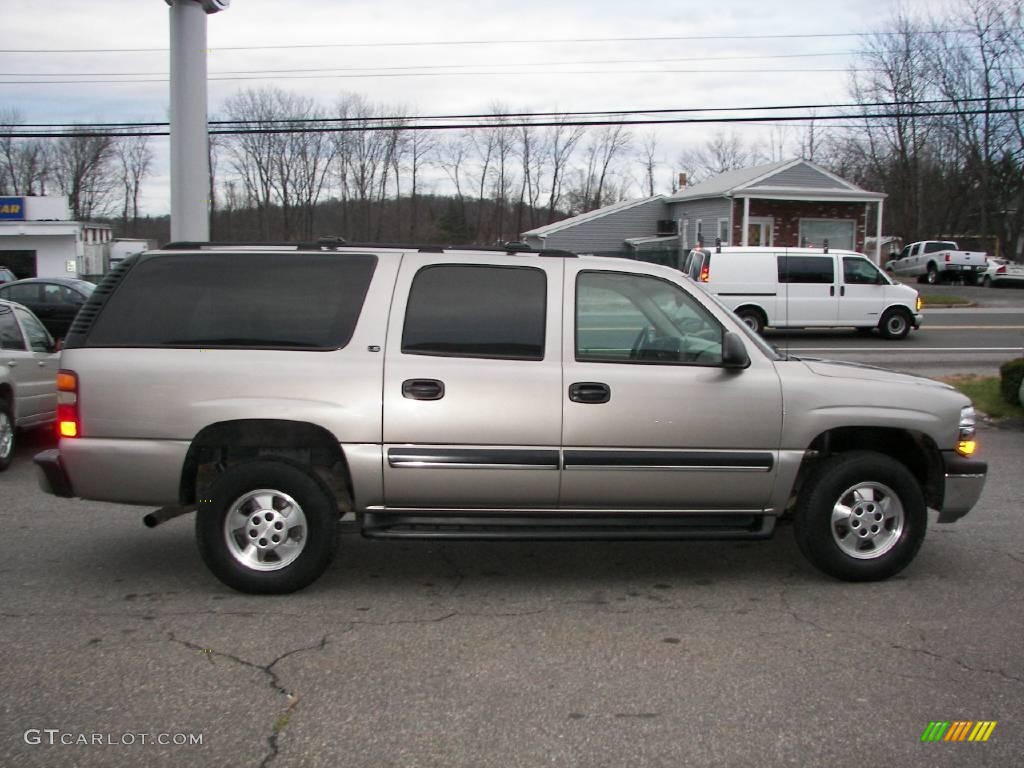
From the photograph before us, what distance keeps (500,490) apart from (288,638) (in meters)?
1.32

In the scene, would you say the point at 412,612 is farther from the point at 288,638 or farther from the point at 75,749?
the point at 75,749

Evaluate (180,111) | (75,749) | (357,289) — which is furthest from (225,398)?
(180,111)

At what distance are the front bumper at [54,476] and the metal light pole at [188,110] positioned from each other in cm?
836

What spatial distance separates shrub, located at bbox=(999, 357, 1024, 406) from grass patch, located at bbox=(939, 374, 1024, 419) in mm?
107

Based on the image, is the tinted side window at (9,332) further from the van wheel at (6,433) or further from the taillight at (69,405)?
the taillight at (69,405)

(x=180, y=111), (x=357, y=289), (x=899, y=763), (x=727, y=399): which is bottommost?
(x=899, y=763)

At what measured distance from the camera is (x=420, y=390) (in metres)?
5.08

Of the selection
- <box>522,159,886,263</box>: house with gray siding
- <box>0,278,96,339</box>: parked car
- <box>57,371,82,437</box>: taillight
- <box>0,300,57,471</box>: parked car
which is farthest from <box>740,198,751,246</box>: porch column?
<box>57,371,82,437</box>: taillight

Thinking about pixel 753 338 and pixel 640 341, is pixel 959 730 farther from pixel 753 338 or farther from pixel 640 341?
pixel 640 341

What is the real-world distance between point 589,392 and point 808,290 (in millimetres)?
18239

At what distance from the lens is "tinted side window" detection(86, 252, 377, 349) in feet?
17.0

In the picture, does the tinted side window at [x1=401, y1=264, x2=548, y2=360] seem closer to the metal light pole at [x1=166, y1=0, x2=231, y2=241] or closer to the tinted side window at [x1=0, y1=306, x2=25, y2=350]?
the tinted side window at [x1=0, y1=306, x2=25, y2=350]

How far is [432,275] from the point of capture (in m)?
5.33

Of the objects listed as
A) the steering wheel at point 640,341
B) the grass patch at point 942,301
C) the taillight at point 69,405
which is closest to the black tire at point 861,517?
the steering wheel at point 640,341
